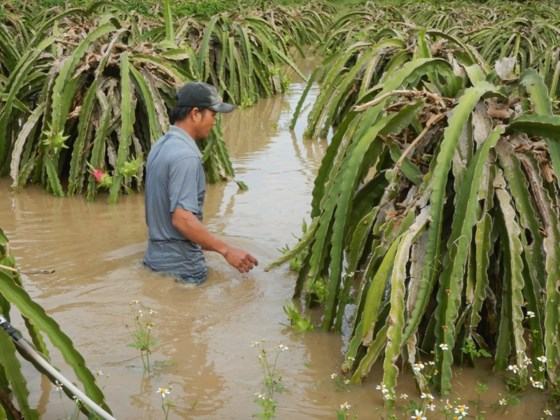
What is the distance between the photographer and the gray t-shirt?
4.38m

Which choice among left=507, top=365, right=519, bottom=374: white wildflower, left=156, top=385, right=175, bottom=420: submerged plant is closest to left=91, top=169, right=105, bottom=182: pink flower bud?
left=156, top=385, right=175, bottom=420: submerged plant

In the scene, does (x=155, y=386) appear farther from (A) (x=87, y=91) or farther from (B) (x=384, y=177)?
(A) (x=87, y=91)

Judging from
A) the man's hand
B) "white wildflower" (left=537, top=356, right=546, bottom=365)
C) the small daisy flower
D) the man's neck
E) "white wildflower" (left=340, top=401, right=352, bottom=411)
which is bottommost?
"white wildflower" (left=340, top=401, right=352, bottom=411)

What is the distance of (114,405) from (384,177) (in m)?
1.65

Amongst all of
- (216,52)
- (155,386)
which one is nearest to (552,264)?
(155,386)

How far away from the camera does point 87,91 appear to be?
249 inches

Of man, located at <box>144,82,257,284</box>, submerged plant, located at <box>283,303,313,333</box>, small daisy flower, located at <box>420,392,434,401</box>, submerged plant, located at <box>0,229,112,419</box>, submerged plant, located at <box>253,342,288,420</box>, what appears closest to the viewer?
submerged plant, located at <box>0,229,112,419</box>

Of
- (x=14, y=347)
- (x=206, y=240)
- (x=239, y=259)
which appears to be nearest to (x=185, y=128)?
(x=206, y=240)

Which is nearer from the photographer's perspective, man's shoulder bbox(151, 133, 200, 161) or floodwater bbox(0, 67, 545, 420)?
floodwater bbox(0, 67, 545, 420)

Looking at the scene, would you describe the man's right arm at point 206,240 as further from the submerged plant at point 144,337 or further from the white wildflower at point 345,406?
the white wildflower at point 345,406

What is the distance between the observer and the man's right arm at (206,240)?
4238 mm

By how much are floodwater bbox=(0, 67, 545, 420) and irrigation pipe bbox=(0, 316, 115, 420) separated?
0.76 feet

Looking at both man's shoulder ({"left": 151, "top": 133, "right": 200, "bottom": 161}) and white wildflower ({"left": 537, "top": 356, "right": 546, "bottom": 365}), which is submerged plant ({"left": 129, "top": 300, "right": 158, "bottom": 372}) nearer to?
man's shoulder ({"left": 151, "top": 133, "right": 200, "bottom": 161})

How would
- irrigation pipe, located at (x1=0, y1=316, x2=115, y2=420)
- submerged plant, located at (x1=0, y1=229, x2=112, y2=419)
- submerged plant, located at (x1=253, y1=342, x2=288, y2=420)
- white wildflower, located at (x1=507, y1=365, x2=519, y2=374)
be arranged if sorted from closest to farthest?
1. irrigation pipe, located at (x1=0, y1=316, x2=115, y2=420)
2. submerged plant, located at (x1=0, y1=229, x2=112, y2=419)
3. submerged plant, located at (x1=253, y1=342, x2=288, y2=420)
4. white wildflower, located at (x1=507, y1=365, x2=519, y2=374)
